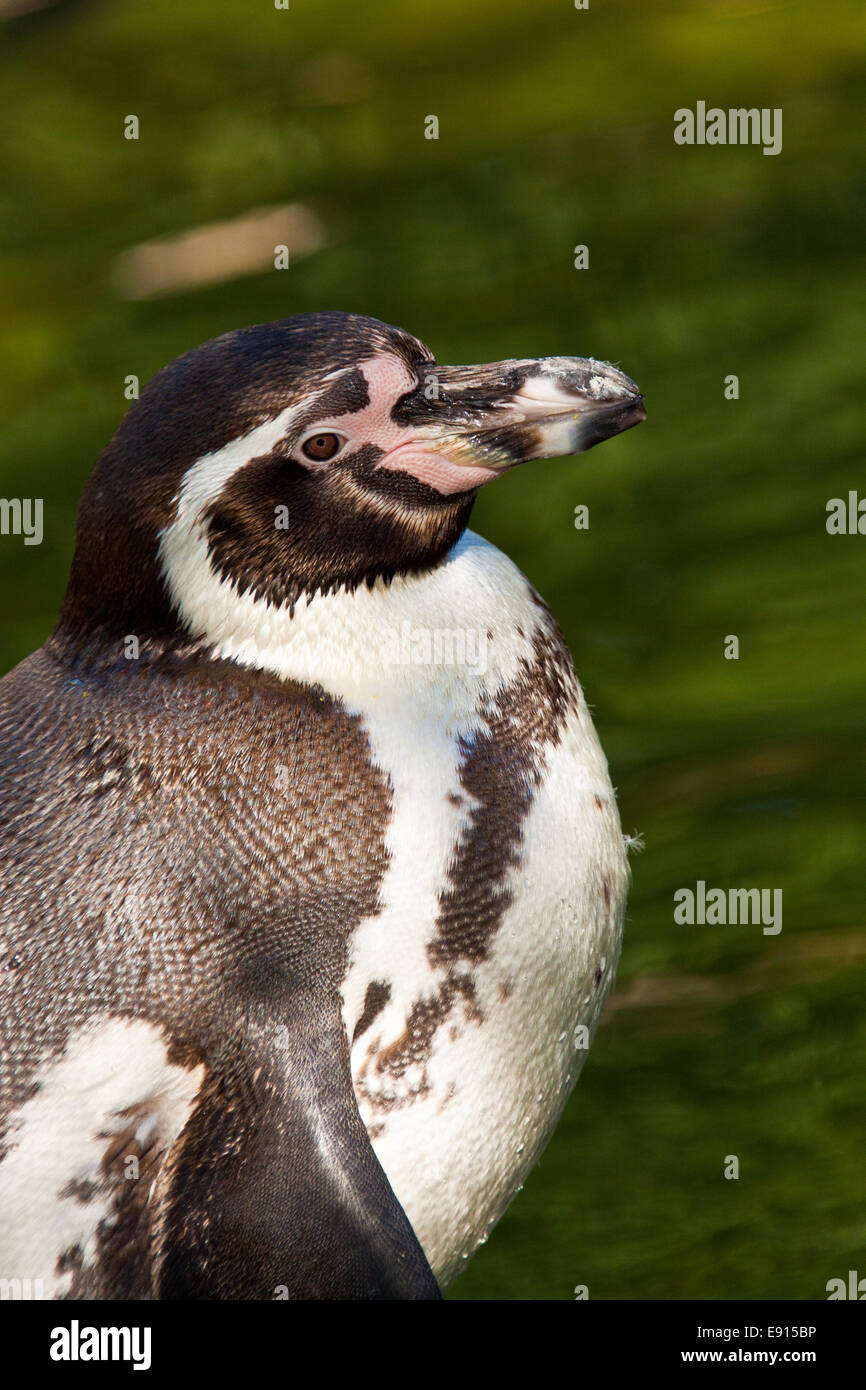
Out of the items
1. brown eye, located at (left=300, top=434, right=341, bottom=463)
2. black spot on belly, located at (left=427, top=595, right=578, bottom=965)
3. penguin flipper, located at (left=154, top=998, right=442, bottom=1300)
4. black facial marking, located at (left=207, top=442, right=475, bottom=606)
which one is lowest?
penguin flipper, located at (left=154, top=998, right=442, bottom=1300)

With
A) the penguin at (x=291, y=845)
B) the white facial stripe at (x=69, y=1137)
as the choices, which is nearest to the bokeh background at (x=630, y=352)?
the penguin at (x=291, y=845)

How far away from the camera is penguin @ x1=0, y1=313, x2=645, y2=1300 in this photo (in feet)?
6.63

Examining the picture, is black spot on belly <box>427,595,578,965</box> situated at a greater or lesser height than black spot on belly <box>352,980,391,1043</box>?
greater

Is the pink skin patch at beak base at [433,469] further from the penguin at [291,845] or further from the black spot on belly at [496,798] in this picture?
the black spot on belly at [496,798]

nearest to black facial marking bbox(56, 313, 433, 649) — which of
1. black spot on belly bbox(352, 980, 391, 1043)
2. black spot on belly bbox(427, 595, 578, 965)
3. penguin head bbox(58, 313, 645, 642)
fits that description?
penguin head bbox(58, 313, 645, 642)

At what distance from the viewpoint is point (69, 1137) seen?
6.56 feet

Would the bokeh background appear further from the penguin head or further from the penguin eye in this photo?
the penguin eye

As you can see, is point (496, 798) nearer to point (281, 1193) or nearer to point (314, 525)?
point (314, 525)

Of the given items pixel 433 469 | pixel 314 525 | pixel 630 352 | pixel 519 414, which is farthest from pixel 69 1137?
pixel 630 352

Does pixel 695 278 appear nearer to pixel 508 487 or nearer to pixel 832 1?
pixel 508 487

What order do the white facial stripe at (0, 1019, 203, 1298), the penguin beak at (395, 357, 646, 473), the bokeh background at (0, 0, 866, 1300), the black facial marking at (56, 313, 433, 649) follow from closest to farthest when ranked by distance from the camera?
1. the white facial stripe at (0, 1019, 203, 1298)
2. the black facial marking at (56, 313, 433, 649)
3. the penguin beak at (395, 357, 646, 473)
4. the bokeh background at (0, 0, 866, 1300)

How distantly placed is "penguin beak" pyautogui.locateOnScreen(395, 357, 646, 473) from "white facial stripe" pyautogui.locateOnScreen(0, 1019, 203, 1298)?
0.76 metres

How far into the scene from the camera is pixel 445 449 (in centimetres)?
222

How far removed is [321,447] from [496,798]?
46 centimetres
